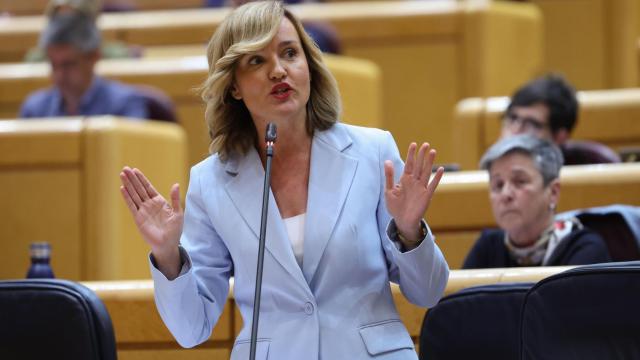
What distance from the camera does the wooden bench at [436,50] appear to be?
4969 mm

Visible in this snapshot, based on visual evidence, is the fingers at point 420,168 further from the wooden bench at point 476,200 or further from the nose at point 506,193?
the wooden bench at point 476,200

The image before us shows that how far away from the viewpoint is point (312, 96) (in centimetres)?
211

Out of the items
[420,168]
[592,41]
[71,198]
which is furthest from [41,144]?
[592,41]

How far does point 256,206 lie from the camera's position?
2.00 metres

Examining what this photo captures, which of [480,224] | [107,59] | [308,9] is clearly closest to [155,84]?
[107,59]

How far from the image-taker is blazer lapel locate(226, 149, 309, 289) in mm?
1947

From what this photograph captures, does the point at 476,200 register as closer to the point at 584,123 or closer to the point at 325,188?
the point at 584,123

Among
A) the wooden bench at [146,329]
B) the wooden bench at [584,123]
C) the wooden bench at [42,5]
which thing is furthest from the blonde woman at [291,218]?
the wooden bench at [42,5]

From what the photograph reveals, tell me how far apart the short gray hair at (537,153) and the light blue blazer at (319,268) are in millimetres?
1202

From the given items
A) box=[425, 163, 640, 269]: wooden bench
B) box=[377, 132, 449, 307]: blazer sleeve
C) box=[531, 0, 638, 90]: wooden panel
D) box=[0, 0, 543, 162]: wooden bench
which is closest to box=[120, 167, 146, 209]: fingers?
box=[377, 132, 449, 307]: blazer sleeve

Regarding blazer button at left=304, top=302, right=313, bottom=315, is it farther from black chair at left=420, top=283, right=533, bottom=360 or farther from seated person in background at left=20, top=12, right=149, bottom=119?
seated person in background at left=20, top=12, right=149, bottom=119

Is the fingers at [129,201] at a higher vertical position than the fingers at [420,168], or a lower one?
lower

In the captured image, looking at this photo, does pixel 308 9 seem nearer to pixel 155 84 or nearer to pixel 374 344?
pixel 155 84

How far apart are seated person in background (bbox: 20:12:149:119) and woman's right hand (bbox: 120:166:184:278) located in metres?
2.41
